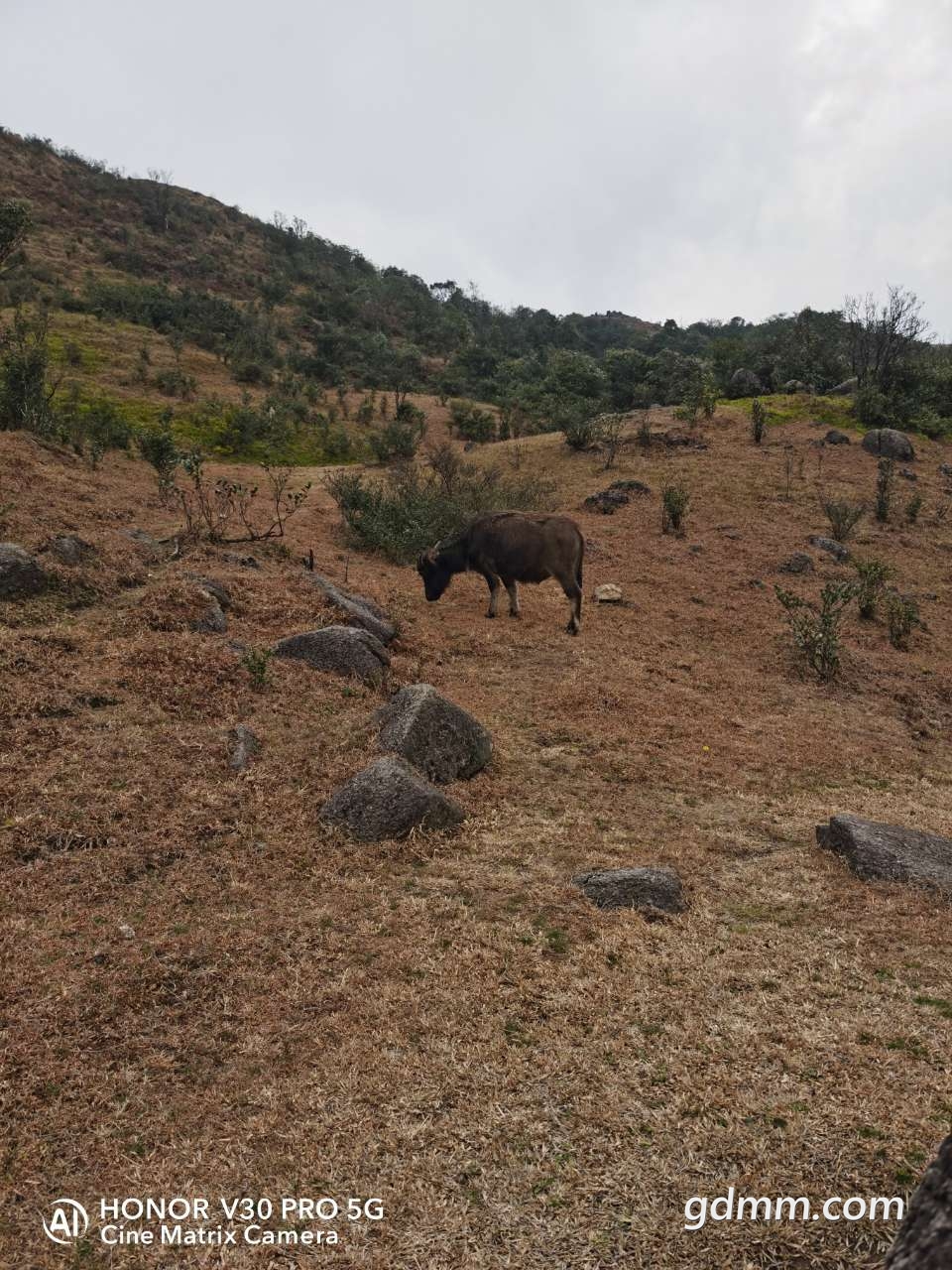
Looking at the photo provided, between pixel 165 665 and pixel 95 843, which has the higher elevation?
pixel 165 665

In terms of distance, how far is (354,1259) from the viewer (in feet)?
10.7

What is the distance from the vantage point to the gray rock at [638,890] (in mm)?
6141

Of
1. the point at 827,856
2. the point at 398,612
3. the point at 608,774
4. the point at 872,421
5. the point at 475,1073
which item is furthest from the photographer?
the point at 872,421

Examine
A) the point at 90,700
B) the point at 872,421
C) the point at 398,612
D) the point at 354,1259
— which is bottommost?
the point at 354,1259

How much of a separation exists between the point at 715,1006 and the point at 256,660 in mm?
6734

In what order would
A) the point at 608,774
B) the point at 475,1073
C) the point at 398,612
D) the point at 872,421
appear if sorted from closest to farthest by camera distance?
the point at 475,1073 < the point at 608,774 < the point at 398,612 < the point at 872,421

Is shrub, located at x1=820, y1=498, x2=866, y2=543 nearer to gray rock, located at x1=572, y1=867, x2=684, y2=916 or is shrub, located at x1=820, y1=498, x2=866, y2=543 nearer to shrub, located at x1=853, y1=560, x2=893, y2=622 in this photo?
shrub, located at x1=853, y1=560, x2=893, y2=622

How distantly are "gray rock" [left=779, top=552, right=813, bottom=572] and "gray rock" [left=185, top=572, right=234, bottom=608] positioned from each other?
A: 15.1m

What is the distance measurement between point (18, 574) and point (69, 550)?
4.38 ft

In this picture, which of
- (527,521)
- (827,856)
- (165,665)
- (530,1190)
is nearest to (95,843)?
(165,665)

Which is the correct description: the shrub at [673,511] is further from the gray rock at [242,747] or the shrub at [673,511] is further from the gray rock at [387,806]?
the gray rock at [242,747]

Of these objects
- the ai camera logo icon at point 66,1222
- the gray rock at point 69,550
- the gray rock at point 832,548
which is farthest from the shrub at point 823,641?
the ai camera logo icon at point 66,1222

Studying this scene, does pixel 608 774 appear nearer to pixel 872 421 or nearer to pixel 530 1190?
pixel 530 1190

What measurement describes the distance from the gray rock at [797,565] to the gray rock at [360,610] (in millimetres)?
12190
